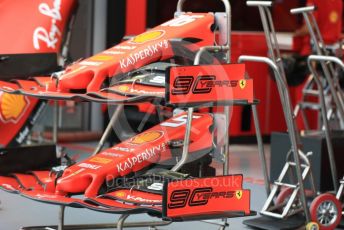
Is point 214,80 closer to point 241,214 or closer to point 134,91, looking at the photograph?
point 134,91

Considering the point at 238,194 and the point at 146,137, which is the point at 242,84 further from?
the point at 146,137

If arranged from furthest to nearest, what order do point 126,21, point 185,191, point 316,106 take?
1. point 126,21
2. point 316,106
3. point 185,191

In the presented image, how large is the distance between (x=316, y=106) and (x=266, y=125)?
2055 millimetres

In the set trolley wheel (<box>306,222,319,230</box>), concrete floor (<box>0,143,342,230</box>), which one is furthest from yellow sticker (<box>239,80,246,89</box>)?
trolley wheel (<box>306,222,319,230</box>)

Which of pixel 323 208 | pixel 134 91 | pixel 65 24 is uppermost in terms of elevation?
pixel 65 24

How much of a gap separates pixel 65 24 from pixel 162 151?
5.93 ft

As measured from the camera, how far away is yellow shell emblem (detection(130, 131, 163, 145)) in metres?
4.09

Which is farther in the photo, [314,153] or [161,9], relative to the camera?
[161,9]

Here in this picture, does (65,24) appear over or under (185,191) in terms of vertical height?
over

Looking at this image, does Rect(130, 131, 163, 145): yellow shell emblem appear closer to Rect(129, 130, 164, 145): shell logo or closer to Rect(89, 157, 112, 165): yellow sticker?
Rect(129, 130, 164, 145): shell logo

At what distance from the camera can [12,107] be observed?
5.23 metres

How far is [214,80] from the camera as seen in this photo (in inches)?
142

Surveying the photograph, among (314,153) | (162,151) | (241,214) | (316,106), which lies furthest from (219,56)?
(316,106)

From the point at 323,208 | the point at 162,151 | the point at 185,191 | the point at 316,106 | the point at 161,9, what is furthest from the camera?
the point at 161,9
